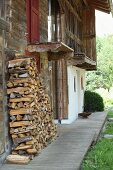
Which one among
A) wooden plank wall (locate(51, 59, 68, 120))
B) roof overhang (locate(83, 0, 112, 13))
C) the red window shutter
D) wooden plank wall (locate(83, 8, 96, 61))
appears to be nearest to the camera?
the red window shutter

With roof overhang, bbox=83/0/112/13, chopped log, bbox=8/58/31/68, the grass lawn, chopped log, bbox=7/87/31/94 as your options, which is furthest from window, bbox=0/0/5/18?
roof overhang, bbox=83/0/112/13

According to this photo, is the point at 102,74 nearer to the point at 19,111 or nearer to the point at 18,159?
the point at 19,111

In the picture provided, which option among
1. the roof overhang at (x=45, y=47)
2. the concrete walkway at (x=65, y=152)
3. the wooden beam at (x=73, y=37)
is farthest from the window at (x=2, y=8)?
the wooden beam at (x=73, y=37)

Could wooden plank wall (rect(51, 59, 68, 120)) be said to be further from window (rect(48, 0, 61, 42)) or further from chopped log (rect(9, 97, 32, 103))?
chopped log (rect(9, 97, 32, 103))

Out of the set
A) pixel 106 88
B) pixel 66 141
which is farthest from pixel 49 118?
pixel 106 88

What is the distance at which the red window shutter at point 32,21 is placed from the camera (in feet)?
38.4

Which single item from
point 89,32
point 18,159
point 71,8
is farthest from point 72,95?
point 18,159

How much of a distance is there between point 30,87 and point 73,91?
32.0 feet

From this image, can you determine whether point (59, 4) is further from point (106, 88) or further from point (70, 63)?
point (106, 88)

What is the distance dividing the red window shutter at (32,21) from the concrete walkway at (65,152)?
277 cm

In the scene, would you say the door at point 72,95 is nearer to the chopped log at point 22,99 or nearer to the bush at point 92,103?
the bush at point 92,103

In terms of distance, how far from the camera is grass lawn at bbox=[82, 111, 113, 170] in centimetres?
949

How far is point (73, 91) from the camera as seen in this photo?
19547 millimetres

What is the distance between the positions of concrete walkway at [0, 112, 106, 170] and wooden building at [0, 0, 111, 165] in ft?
2.39
